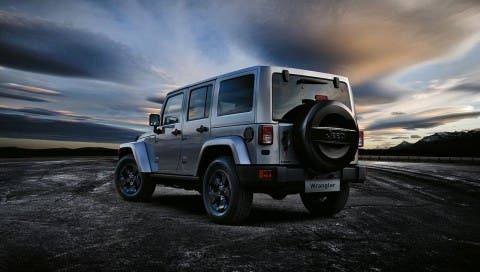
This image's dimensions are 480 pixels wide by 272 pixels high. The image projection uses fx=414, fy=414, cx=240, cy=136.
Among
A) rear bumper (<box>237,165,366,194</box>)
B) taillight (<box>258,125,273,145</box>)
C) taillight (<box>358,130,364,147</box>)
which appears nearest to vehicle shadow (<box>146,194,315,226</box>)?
rear bumper (<box>237,165,366,194</box>)

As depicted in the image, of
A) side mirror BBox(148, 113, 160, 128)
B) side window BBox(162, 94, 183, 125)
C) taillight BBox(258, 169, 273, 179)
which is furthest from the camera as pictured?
side mirror BBox(148, 113, 160, 128)

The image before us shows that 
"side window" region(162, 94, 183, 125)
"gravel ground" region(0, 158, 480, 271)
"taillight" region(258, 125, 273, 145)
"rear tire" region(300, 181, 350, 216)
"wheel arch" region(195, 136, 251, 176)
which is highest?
"side window" region(162, 94, 183, 125)

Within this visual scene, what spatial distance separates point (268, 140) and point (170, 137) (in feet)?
8.51

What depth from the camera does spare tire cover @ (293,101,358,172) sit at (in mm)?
5242

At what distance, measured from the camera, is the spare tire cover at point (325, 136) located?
Result: 5242mm

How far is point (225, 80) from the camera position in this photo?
607 centimetres

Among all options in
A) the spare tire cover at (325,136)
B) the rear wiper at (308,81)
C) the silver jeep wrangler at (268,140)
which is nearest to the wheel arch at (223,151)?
the silver jeep wrangler at (268,140)

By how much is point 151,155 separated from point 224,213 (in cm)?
279

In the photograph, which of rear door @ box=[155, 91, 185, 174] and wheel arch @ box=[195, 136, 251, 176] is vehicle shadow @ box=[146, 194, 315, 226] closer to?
rear door @ box=[155, 91, 185, 174]

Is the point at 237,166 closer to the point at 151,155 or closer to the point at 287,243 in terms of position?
the point at 287,243

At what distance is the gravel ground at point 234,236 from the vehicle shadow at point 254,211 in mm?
16

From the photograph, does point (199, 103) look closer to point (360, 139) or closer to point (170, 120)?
point (170, 120)

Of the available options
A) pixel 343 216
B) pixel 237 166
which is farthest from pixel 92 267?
pixel 343 216

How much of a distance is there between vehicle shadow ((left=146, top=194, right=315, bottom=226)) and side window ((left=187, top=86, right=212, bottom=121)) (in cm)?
157
